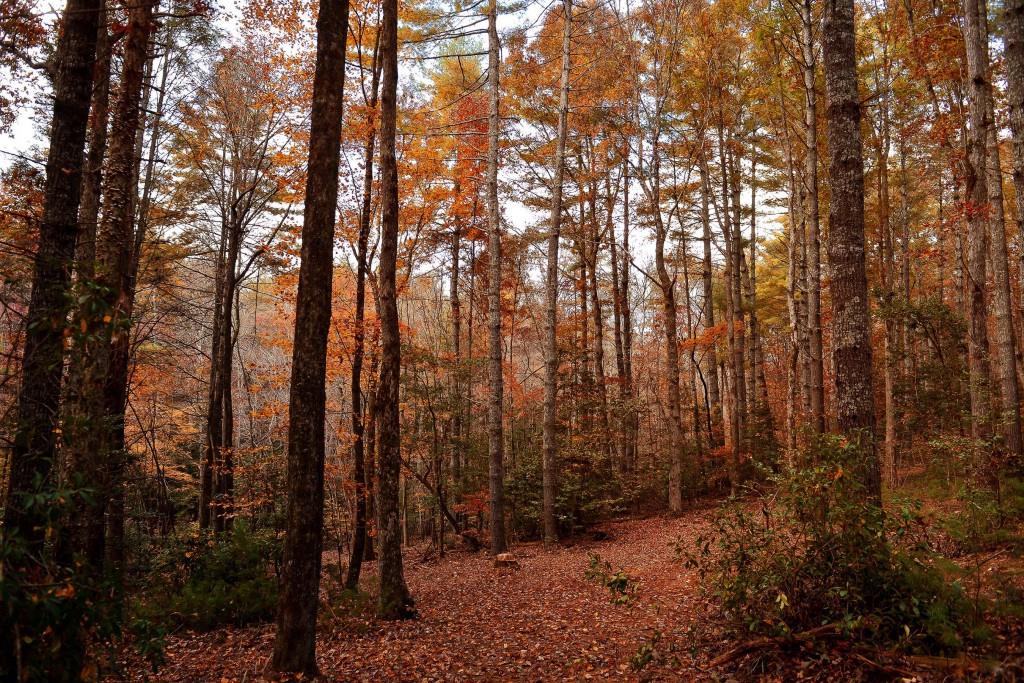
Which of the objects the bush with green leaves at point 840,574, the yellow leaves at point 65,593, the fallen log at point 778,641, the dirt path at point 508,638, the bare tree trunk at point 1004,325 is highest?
the bare tree trunk at point 1004,325

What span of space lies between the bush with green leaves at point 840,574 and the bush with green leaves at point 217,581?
6.30 meters

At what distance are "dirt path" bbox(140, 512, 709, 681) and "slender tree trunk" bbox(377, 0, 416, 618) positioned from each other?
44 cm

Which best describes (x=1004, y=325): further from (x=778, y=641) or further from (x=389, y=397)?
(x=389, y=397)

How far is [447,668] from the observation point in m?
5.55

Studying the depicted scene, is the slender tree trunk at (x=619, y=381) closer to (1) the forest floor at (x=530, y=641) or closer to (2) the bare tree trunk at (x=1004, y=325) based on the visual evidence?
(1) the forest floor at (x=530, y=641)

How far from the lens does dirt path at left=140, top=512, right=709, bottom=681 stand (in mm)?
5238

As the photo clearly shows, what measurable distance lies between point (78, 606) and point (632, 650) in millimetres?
4624

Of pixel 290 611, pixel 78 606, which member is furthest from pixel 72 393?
pixel 78 606

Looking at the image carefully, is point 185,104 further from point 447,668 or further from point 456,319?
point 447,668

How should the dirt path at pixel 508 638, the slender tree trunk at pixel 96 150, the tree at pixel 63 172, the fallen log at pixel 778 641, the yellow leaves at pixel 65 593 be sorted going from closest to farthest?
the yellow leaves at pixel 65 593 → the fallen log at pixel 778 641 → the tree at pixel 63 172 → the dirt path at pixel 508 638 → the slender tree trunk at pixel 96 150

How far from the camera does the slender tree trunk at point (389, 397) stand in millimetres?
7355

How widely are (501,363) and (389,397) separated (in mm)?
4715

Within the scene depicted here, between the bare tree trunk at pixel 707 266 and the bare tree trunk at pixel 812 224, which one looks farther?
the bare tree trunk at pixel 707 266

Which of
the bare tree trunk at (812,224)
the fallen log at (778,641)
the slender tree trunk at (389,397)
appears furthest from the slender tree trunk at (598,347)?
the fallen log at (778,641)
